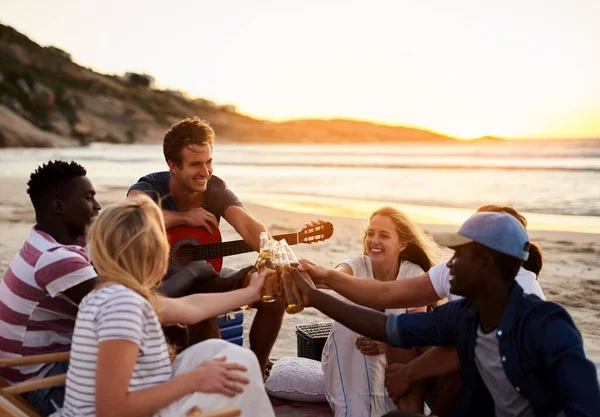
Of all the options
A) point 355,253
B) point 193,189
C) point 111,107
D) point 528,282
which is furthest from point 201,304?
point 111,107

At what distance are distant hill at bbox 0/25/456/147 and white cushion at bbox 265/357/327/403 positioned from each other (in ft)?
250

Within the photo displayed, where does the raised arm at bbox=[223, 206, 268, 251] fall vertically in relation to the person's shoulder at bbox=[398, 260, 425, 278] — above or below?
above

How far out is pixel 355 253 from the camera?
12297 mm

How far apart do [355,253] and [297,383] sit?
23.3 ft

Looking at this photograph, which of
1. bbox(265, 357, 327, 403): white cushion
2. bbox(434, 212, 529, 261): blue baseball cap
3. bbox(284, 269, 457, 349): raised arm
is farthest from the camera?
bbox(265, 357, 327, 403): white cushion

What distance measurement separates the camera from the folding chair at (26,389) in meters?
2.96

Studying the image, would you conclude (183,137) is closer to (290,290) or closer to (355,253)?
(290,290)

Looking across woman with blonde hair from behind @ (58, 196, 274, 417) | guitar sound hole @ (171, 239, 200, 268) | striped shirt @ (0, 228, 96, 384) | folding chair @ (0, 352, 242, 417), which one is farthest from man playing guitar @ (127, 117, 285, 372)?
woman with blonde hair from behind @ (58, 196, 274, 417)

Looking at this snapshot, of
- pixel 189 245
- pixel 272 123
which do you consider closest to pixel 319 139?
pixel 272 123

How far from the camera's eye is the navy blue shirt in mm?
6027

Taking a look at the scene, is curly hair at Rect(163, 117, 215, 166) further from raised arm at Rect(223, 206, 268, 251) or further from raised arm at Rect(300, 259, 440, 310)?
raised arm at Rect(300, 259, 440, 310)

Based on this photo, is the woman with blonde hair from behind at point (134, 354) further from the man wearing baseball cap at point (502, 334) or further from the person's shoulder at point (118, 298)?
the man wearing baseball cap at point (502, 334)

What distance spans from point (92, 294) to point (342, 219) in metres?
14.3

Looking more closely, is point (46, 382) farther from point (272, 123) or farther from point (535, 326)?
point (272, 123)
